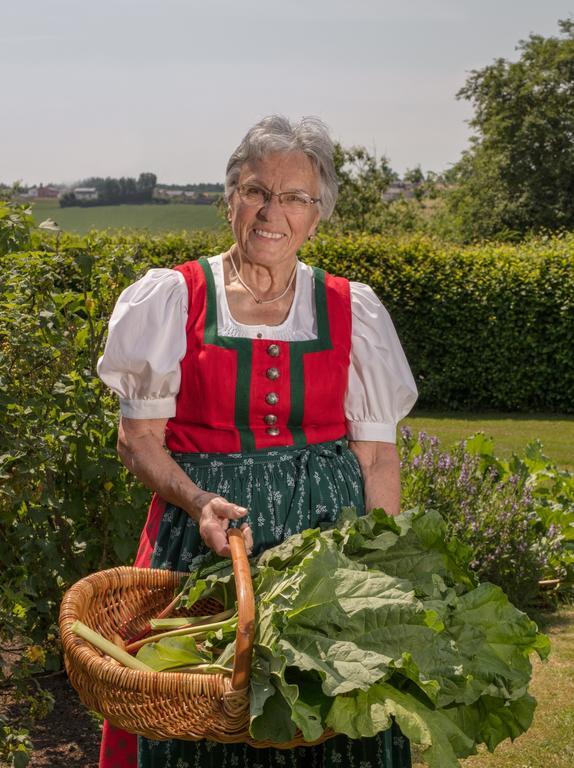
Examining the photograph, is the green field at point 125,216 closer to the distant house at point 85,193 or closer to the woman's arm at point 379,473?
the distant house at point 85,193

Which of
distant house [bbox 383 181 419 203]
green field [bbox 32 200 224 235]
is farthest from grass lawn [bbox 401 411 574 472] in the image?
distant house [bbox 383 181 419 203]

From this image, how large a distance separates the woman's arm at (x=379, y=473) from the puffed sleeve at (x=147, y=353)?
0.47 metres

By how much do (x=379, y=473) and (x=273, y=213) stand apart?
0.63 metres

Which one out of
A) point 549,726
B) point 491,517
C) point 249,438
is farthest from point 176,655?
point 491,517

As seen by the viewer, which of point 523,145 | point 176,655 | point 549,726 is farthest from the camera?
point 523,145

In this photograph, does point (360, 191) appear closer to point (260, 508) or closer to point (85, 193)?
point (85, 193)

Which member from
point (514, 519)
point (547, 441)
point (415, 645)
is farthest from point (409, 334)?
point (415, 645)

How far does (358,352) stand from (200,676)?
0.94 metres

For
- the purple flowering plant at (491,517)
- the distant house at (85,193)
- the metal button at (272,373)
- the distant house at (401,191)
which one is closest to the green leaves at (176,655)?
the metal button at (272,373)

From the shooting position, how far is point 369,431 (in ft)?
7.72

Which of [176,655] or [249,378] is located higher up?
[249,378]

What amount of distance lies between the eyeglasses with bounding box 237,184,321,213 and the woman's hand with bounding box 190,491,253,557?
0.65 metres

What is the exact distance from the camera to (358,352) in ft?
7.68

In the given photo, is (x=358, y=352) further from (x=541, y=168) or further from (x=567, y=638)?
(x=541, y=168)
